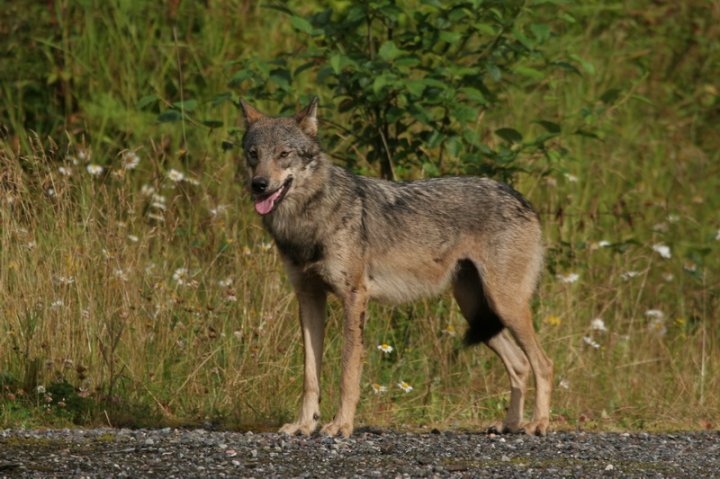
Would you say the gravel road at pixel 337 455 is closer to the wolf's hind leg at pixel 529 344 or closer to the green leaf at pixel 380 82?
the wolf's hind leg at pixel 529 344

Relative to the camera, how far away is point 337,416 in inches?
247

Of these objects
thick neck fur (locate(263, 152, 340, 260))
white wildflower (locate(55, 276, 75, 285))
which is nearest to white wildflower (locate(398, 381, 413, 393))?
thick neck fur (locate(263, 152, 340, 260))

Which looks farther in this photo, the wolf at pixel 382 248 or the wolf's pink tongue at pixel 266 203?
the wolf at pixel 382 248

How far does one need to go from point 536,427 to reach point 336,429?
50.5 inches

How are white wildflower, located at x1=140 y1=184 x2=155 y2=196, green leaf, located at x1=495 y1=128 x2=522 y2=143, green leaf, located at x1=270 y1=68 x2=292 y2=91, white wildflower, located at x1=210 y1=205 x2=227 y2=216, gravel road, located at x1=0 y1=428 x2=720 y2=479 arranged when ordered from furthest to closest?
1. white wildflower, located at x1=140 y1=184 x2=155 y2=196
2. white wildflower, located at x1=210 y1=205 x2=227 y2=216
3. green leaf, located at x1=495 y1=128 x2=522 y2=143
4. green leaf, located at x1=270 y1=68 x2=292 y2=91
5. gravel road, located at x1=0 y1=428 x2=720 y2=479

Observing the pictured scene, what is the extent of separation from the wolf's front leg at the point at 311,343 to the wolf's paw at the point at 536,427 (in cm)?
127

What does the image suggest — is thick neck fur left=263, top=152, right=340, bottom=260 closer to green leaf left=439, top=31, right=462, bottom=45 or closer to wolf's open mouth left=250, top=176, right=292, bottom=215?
wolf's open mouth left=250, top=176, right=292, bottom=215

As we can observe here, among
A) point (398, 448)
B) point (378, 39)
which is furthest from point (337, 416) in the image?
point (378, 39)

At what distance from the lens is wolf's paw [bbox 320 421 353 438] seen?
619cm

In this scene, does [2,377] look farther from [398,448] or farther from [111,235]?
[398,448]

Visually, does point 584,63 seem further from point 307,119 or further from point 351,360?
point 351,360

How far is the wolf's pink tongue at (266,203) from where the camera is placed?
20.3 feet

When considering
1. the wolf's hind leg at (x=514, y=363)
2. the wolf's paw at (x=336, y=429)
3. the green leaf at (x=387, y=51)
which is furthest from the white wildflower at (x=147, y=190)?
the wolf's hind leg at (x=514, y=363)

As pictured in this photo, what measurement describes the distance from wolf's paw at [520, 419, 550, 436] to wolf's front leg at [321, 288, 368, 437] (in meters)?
1.08
